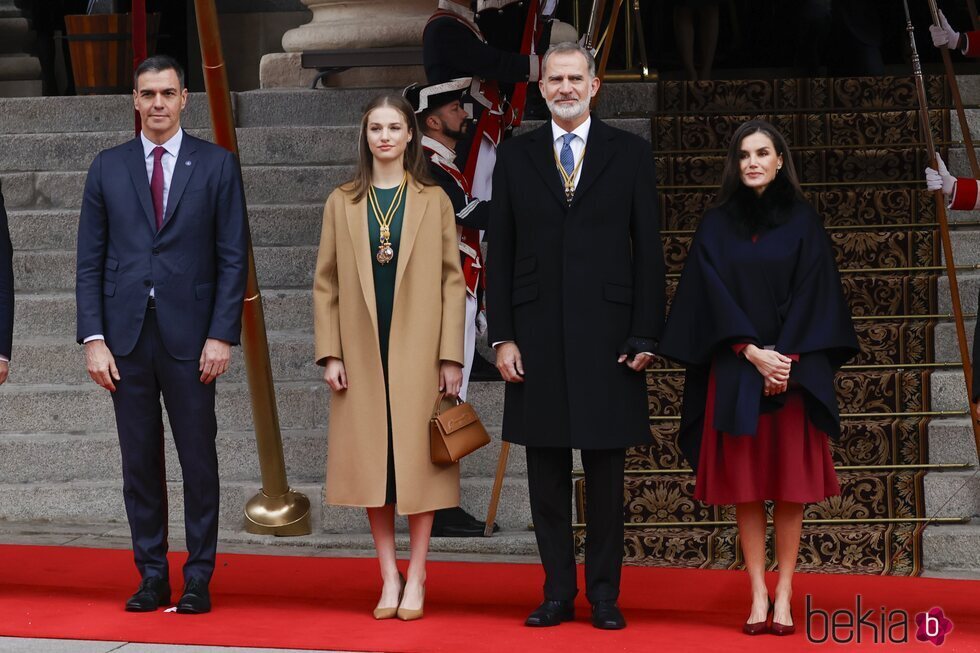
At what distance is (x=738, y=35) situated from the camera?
41.1 ft

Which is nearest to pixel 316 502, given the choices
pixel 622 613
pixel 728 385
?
pixel 622 613

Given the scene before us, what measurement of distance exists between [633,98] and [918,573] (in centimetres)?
395

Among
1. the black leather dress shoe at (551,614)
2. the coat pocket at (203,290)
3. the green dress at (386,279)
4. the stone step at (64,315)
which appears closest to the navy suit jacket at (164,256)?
the coat pocket at (203,290)

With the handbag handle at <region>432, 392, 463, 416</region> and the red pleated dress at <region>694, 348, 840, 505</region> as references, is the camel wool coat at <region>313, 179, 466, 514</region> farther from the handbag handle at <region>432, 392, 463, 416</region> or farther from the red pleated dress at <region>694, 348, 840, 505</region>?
the red pleated dress at <region>694, 348, 840, 505</region>

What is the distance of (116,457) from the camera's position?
6875mm

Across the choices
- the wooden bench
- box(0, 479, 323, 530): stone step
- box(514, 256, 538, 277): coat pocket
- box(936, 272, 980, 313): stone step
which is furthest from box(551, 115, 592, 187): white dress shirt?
the wooden bench

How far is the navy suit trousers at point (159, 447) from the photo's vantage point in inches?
203

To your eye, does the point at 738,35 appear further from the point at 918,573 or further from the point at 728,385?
the point at 728,385

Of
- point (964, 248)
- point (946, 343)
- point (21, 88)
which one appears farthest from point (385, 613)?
point (21, 88)

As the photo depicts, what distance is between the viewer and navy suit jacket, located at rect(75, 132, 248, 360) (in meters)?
5.10

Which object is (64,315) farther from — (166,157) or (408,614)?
(408,614)

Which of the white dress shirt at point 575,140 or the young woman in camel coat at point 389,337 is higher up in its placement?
the white dress shirt at point 575,140

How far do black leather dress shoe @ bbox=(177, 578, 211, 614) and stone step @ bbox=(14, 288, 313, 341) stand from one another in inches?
101

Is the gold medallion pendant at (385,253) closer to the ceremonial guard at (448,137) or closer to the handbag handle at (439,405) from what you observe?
the handbag handle at (439,405)
